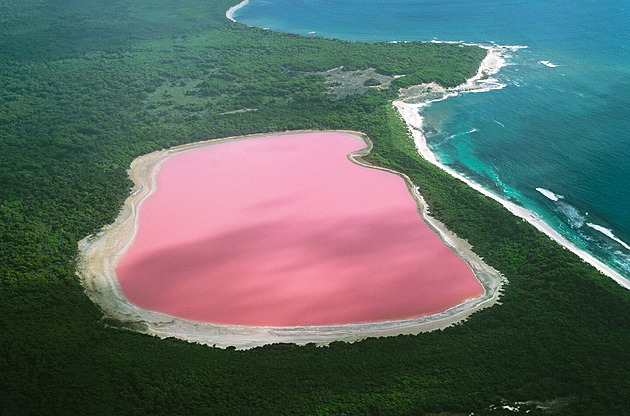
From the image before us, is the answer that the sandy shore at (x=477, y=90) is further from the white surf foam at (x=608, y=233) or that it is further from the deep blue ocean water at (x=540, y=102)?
the white surf foam at (x=608, y=233)

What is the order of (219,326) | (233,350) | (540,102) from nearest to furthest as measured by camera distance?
(233,350) → (219,326) → (540,102)

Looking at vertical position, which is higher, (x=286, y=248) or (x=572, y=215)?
(x=572, y=215)

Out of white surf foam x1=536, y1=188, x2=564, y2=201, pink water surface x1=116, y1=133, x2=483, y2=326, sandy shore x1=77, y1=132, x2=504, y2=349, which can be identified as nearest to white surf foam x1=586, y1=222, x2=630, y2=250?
white surf foam x1=536, y1=188, x2=564, y2=201

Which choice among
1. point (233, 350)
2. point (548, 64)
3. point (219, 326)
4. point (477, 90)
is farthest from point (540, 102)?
point (233, 350)

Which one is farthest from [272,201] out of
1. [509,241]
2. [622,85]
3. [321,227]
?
Answer: [622,85]

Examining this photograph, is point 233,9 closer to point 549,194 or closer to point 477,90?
point 477,90

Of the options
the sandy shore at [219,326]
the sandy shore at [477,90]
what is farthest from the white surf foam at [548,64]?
the sandy shore at [219,326]
